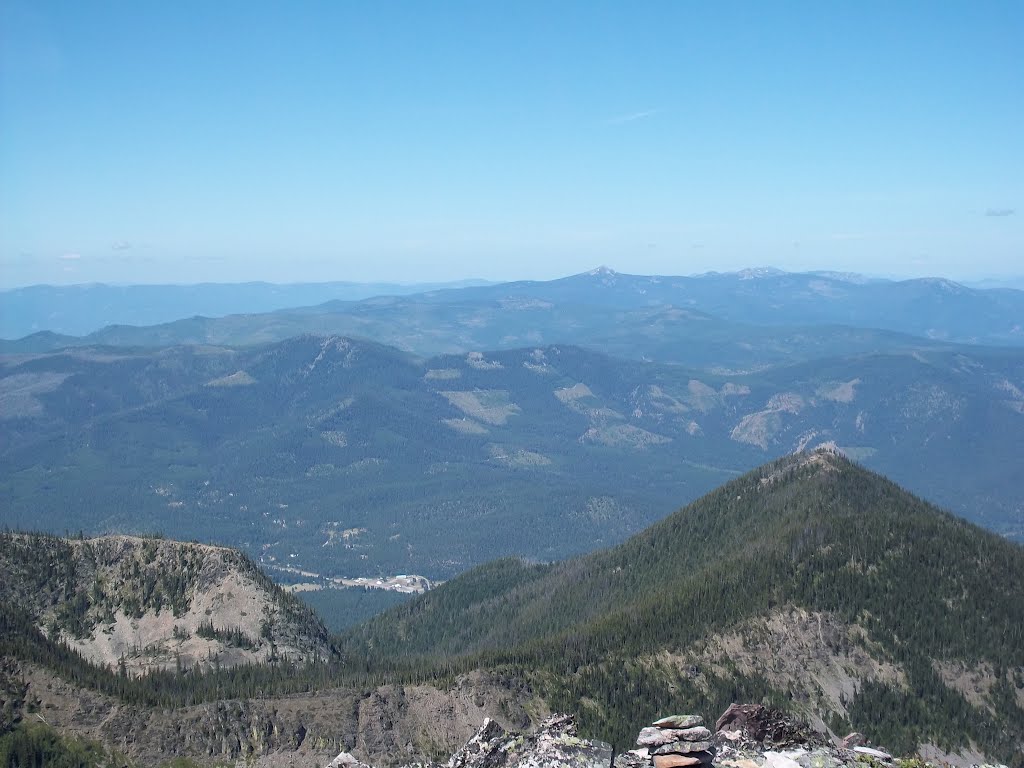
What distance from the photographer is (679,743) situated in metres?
62.4

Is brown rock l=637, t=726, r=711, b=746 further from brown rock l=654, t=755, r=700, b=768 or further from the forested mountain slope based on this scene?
the forested mountain slope

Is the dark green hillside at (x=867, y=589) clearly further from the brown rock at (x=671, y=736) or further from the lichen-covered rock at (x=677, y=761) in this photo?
the lichen-covered rock at (x=677, y=761)

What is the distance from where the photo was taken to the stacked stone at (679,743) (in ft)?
198

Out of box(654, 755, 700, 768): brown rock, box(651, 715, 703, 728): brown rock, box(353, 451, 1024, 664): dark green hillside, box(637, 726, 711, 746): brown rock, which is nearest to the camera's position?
box(654, 755, 700, 768): brown rock

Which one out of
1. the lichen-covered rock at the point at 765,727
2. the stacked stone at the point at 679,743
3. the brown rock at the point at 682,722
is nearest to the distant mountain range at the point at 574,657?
the lichen-covered rock at the point at 765,727

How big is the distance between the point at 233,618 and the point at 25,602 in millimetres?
33021

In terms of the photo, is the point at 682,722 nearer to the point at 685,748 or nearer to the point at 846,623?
the point at 685,748

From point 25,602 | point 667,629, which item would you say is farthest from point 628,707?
point 25,602

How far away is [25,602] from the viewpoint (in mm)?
162000

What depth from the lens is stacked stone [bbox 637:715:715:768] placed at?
60438 millimetres

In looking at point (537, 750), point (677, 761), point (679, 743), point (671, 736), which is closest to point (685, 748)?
point (679, 743)

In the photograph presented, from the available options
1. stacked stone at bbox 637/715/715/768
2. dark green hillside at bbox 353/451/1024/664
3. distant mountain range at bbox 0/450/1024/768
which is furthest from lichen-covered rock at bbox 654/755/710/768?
dark green hillside at bbox 353/451/1024/664

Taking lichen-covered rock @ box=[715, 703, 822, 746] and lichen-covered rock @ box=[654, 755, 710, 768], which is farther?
lichen-covered rock @ box=[715, 703, 822, 746]

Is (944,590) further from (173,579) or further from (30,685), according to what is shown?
(30,685)
